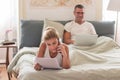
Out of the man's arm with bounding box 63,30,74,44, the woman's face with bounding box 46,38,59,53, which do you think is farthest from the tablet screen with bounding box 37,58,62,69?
the man's arm with bounding box 63,30,74,44

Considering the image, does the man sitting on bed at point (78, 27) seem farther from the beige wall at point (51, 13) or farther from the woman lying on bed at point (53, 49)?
the woman lying on bed at point (53, 49)

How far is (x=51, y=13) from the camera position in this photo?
163 inches

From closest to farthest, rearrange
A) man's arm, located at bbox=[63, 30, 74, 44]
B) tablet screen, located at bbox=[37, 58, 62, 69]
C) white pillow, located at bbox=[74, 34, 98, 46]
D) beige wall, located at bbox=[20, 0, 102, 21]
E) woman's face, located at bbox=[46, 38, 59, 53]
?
tablet screen, located at bbox=[37, 58, 62, 69] < woman's face, located at bbox=[46, 38, 59, 53] < white pillow, located at bbox=[74, 34, 98, 46] < man's arm, located at bbox=[63, 30, 74, 44] < beige wall, located at bbox=[20, 0, 102, 21]

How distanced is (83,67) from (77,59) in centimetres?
23

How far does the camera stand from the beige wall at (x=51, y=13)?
13.3ft

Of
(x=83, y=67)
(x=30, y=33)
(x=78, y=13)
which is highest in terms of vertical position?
(x=78, y=13)

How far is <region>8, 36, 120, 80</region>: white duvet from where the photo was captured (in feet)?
7.73

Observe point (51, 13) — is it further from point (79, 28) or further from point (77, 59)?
point (77, 59)

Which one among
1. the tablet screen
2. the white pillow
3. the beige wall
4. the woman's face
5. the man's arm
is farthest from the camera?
the beige wall

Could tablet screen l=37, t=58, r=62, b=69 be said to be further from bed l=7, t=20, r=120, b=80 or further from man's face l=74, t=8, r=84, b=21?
man's face l=74, t=8, r=84, b=21

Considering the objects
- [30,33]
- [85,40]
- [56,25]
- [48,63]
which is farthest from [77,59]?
[30,33]

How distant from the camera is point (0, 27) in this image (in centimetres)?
452

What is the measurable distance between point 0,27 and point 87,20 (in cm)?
161

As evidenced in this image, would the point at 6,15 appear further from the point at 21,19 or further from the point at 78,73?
the point at 78,73
